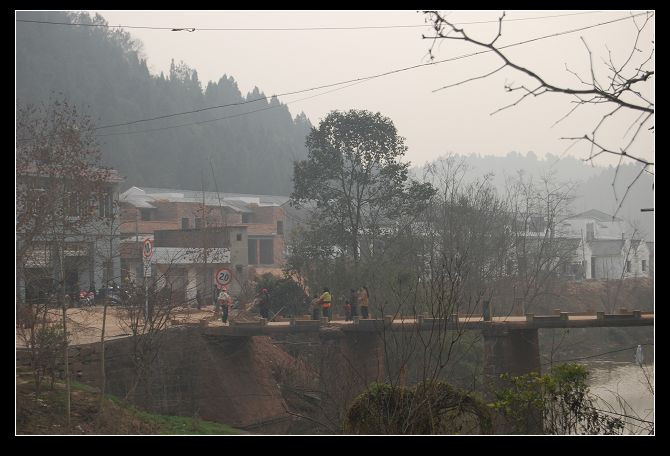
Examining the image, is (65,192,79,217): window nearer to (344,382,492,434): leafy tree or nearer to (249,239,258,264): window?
(344,382,492,434): leafy tree

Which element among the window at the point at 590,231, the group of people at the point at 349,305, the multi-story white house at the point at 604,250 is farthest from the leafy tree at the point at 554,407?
the window at the point at 590,231

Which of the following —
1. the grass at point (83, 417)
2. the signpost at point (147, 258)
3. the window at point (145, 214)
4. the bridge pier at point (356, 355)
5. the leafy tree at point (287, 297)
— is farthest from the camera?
the window at point (145, 214)

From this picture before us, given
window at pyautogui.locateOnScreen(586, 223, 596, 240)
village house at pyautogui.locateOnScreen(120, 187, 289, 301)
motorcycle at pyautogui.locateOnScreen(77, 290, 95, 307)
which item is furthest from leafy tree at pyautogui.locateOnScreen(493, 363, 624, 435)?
window at pyautogui.locateOnScreen(586, 223, 596, 240)

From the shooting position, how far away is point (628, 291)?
42.2 m

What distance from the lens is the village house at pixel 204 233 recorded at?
34.5 m

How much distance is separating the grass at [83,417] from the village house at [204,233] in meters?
13.8

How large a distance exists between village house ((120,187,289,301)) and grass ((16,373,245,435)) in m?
13.8

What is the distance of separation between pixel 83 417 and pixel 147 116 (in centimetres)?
5008

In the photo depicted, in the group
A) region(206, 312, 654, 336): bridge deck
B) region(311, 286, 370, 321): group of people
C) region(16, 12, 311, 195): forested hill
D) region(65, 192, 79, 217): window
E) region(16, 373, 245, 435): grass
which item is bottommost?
region(16, 373, 245, 435): grass

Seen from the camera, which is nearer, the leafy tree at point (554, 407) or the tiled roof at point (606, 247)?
the leafy tree at point (554, 407)

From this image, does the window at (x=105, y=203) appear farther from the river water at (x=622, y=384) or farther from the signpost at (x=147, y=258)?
the river water at (x=622, y=384)

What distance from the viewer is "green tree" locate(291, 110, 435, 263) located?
29.6m
